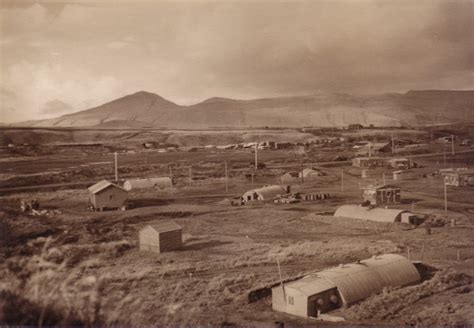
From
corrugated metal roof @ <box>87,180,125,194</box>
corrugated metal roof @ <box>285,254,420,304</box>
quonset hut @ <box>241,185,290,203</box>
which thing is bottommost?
corrugated metal roof @ <box>285,254,420,304</box>

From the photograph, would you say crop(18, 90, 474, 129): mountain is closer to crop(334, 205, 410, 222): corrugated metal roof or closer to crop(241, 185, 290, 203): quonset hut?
crop(241, 185, 290, 203): quonset hut

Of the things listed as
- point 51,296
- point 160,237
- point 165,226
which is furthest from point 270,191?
point 51,296

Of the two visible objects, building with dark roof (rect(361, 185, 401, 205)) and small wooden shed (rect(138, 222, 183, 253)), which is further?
building with dark roof (rect(361, 185, 401, 205))

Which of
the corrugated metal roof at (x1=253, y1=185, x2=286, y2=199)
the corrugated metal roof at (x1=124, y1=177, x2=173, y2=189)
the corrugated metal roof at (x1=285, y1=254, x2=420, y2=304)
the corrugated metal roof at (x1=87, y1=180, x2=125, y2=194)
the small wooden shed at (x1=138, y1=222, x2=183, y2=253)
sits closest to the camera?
the corrugated metal roof at (x1=285, y1=254, x2=420, y2=304)

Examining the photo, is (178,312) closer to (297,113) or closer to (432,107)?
(432,107)

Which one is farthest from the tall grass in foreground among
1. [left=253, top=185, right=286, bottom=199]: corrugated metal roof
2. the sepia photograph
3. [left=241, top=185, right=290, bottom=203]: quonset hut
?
[left=253, top=185, right=286, bottom=199]: corrugated metal roof

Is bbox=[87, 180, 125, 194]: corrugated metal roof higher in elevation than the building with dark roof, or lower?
higher

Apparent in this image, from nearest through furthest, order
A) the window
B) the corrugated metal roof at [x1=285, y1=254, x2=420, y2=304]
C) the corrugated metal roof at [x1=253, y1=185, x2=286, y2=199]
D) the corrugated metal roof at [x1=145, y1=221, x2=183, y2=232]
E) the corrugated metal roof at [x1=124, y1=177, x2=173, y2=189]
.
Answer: the window
the corrugated metal roof at [x1=285, y1=254, x2=420, y2=304]
the corrugated metal roof at [x1=145, y1=221, x2=183, y2=232]
the corrugated metal roof at [x1=124, y1=177, x2=173, y2=189]
the corrugated metal roof at [x1=253, y1=185, x2=286, y2=199]
